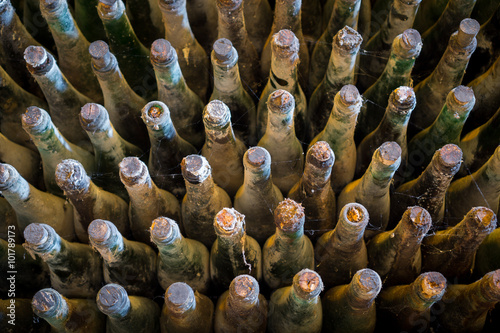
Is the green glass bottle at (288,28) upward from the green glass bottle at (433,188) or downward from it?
upward

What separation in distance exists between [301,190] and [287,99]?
1.04ft

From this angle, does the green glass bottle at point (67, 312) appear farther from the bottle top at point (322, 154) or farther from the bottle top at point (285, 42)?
the bottle top at point (285, 42)

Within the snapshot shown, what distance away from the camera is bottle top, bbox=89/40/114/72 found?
50.0 inches

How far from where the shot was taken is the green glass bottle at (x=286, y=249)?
1.04 metres

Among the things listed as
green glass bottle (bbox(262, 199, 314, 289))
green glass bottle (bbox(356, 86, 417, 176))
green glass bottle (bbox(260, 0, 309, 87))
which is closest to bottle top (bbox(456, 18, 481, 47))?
green glass bottle (bbox(356, 86, 417, 176))

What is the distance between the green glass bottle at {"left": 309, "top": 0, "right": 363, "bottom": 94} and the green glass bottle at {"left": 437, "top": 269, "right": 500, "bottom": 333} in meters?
0.73

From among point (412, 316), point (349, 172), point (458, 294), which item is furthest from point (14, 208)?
point (458, 294)

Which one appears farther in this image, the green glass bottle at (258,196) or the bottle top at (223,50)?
the bottle top at (223,50)

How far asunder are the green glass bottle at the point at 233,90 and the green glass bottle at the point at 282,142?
0.19 metres

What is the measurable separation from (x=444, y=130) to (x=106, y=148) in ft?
3.67

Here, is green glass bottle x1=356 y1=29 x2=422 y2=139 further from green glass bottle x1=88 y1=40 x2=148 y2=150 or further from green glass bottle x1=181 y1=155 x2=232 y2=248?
green glass bottle x1=88 y1=40 x2=148 y2=150

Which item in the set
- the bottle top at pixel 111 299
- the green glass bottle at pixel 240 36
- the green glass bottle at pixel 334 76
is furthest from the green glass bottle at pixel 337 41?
the bottle top at pixel 111 299

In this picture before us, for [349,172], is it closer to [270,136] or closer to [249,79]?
[270,136]

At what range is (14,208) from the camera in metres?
1.32
